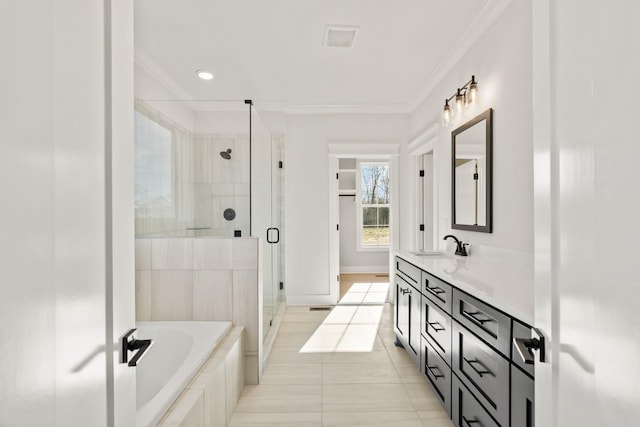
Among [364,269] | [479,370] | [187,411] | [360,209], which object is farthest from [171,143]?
[364,269]

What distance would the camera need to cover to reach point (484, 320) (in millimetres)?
1409

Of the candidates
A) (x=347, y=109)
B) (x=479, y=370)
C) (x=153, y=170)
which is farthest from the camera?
(x=347, y=109)

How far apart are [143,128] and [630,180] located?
107 inches

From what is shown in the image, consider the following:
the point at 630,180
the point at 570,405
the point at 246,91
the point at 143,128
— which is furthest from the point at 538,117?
the point at 246,91

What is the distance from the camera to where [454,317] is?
171 centimetres

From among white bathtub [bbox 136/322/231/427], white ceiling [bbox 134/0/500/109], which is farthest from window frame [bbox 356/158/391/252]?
white bathtub [bbox 136/322/231/427]

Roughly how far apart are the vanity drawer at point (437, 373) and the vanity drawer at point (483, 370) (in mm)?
151

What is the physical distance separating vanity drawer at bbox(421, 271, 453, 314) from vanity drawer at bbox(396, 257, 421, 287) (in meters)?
0.13

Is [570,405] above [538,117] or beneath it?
beneath

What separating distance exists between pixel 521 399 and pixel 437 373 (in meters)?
0.88

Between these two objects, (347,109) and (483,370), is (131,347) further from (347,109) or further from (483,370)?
(347,109)

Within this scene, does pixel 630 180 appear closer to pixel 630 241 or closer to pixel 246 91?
pixel 630 241

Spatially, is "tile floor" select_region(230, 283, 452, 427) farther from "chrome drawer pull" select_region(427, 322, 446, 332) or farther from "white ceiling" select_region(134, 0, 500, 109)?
"white ceiling" select_region(134, 0, 500, 109)

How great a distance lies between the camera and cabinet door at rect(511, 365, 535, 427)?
1.09m
